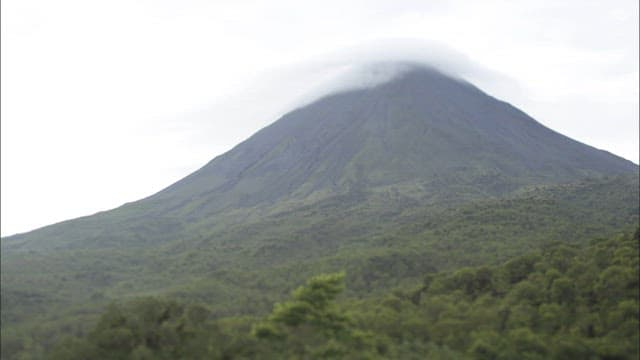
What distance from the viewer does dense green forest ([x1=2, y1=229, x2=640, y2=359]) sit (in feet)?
90.9

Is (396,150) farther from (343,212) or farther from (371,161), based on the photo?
(343,212)

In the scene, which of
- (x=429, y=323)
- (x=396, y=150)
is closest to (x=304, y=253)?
(x=429, y=323)

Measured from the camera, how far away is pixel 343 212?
92.6 meters

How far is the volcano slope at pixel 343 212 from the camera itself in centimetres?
5606

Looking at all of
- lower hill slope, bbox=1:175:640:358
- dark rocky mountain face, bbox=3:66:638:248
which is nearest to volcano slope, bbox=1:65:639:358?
lower hill slope, bbox=1:175:640:358

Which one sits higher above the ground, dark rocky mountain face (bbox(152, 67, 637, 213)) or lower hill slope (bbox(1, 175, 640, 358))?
dark rocky mountain face (bbox(152, 67, 637, 213))

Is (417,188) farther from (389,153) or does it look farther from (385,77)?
(385,77)

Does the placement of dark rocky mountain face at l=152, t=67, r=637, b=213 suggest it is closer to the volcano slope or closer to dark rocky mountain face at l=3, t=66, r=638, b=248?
dark rocky mountain face at l=3, t=66, r=638, b=248

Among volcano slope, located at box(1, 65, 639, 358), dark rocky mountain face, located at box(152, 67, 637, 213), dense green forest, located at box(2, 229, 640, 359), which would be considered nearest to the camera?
dense green forest, located at box(2, 229, 640, 359)

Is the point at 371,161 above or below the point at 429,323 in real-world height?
above

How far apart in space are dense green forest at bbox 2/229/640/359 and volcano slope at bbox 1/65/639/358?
7.96 m

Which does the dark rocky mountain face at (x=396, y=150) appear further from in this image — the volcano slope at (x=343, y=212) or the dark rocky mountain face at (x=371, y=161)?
the volcano slope at (x=343, y=212)

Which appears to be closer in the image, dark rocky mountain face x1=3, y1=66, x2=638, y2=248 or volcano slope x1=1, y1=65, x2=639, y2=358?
volcano slope x1=1, y1=65, x2=639, y2=358

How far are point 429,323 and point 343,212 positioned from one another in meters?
57.4
